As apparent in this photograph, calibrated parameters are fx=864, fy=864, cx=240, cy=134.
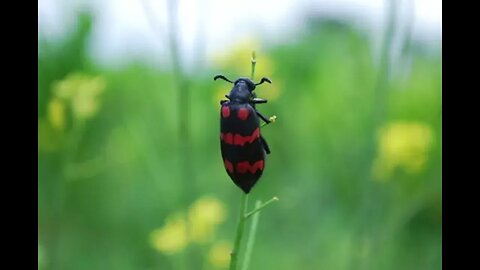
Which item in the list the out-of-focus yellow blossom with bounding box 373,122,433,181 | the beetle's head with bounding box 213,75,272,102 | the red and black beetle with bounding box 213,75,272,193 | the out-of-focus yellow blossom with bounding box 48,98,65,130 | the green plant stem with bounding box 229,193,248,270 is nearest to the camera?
the green plant stem with bounding box 229,193,248,270

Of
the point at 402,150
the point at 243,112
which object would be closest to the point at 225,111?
the point at 243,112

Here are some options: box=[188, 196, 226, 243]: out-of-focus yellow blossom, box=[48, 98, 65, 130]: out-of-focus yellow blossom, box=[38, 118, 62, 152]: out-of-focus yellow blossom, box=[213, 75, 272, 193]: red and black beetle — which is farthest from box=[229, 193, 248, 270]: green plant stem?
box=[38, 118, 62, 152]: out-of-focus yellow blossom

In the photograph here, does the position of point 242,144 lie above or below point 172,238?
below

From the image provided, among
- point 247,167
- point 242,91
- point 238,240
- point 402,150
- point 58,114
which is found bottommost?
point 238,240

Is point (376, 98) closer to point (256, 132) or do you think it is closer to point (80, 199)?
point (256, 132)

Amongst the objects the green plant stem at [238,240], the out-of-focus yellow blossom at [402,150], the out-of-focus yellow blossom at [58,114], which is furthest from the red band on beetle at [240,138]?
the out-of-focus yellow blossom at [402,150]

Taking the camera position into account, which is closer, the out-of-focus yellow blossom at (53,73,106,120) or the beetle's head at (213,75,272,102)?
the beetle's head at (213,75,272,102)

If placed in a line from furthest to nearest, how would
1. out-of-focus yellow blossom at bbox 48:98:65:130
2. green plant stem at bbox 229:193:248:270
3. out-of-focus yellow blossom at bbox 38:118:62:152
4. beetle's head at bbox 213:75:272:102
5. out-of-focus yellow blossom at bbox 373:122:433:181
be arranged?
1. out-of-focus yellow blossom at bbox 38:118:62:152
2. out-of-focus yellow blossom at bbox 373:122:433:181
3. out-of-focus yellow blossom at bbox 48:98:65:130
4. beetle's head at bbox 213:75:272:102
5. green plant stem at bbox 229:193:248:270

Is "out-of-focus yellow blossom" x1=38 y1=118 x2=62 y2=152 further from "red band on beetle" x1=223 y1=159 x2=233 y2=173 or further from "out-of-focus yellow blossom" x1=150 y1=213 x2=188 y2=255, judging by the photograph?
"red band on beetle" x1=223 y1=159 x2=233 y2=173

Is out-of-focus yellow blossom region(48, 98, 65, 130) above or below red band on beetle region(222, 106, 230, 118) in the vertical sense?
above

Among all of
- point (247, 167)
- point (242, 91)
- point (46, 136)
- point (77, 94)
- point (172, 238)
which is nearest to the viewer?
point (247, 167)

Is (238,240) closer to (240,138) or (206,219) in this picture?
(240,138)
